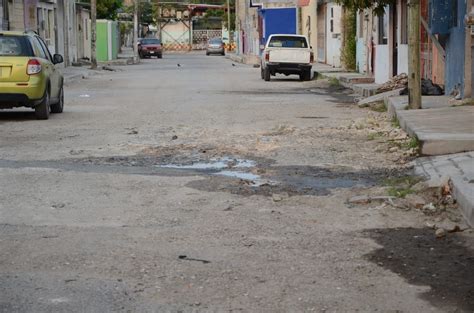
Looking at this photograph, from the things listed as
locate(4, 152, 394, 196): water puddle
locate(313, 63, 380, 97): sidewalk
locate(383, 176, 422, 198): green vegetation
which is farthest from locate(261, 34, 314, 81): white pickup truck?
locate(383, 176, 422, 198): green vegetation

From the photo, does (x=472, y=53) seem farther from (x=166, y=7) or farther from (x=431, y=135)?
(x=166, y=7)

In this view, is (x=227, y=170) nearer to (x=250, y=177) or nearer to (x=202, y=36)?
(x=250, y=177)

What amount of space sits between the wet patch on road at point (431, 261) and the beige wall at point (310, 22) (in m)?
43.8

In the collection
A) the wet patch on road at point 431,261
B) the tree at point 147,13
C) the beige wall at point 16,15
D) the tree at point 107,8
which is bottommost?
the wet patch on road at point 431,261

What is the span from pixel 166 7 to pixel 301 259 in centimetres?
9529

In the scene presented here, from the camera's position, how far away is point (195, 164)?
10977mm

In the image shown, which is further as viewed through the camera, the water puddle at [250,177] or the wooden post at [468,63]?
the wooden post at [468,63]

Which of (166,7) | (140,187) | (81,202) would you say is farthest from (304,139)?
(166,7)

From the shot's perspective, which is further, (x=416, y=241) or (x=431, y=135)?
(x=431, y=135)

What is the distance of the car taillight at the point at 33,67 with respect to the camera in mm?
16469

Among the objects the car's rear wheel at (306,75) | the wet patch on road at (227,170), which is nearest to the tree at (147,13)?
the car's rear wheel at (306,75)

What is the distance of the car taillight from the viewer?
54.0 feet

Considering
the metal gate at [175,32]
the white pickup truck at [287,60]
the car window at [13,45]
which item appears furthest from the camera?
the metal gate at [175,32]

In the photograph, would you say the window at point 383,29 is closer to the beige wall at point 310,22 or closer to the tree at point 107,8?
the beige wall at point 310,22
